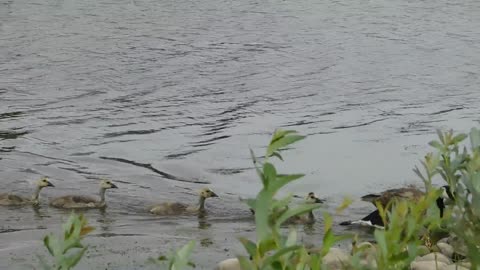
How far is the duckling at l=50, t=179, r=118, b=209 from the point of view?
1042 cm

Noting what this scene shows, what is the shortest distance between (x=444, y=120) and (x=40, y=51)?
30.8 feet

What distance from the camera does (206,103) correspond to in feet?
54.4

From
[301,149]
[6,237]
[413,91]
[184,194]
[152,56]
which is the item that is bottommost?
[6,237]

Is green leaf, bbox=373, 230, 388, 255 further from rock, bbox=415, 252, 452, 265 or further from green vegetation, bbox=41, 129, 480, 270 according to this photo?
rock, bbox=415, 252, 452, 265

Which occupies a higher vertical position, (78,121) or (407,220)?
(78,121)

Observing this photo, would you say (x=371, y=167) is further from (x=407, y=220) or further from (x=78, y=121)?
(x=407, y=220)

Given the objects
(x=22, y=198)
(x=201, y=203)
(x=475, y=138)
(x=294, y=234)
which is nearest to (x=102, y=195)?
(x=22, y=198)

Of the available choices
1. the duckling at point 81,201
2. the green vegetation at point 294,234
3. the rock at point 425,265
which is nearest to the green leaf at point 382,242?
the green vegetation at point 294,234

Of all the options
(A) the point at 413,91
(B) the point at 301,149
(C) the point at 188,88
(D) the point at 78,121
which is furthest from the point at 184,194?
(A) the point at 413,91

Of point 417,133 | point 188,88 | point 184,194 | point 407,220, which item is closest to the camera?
point 407,220

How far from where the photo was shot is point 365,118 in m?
15.5

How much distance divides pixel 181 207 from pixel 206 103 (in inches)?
246

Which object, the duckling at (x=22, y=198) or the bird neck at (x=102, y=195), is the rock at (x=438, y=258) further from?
the duckling at (x=22, y=198)

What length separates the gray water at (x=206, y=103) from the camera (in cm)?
1048
